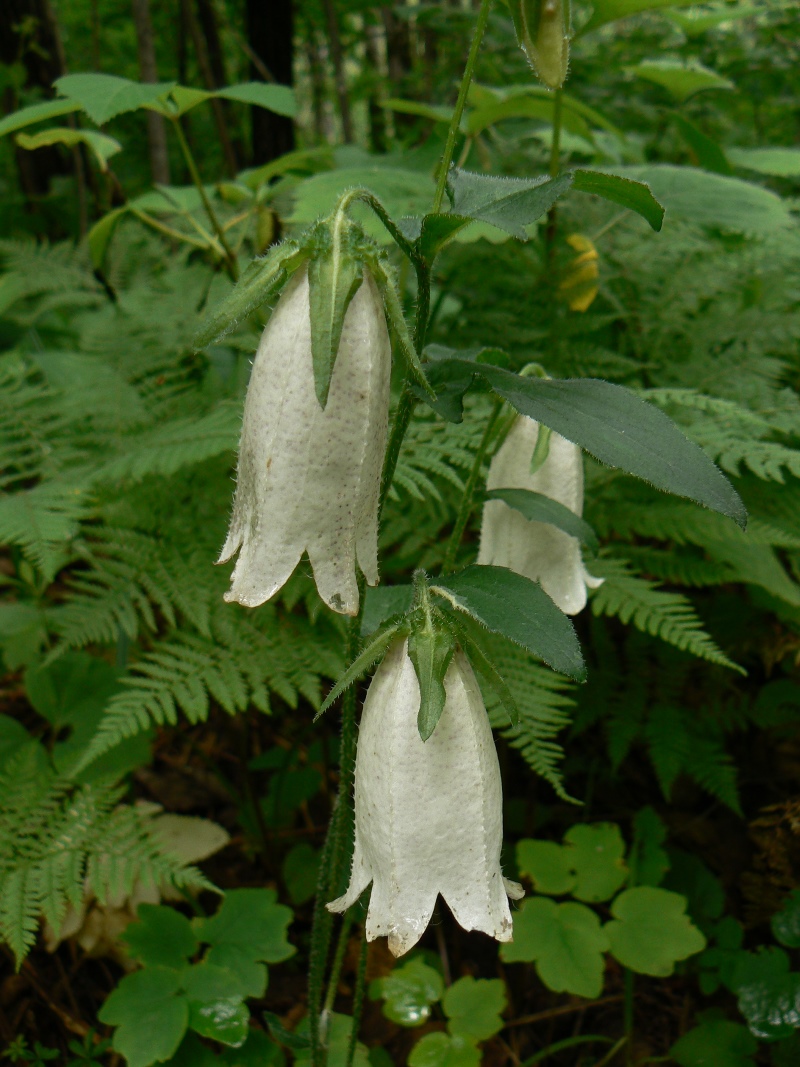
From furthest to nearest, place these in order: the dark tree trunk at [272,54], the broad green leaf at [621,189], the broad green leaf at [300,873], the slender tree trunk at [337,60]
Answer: the slender tree trunk at [337,60], the dark tree trunk at [272,54], the broad green leaf at [300,873], the broad green leaf at [621,189]

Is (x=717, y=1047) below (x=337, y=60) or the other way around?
below

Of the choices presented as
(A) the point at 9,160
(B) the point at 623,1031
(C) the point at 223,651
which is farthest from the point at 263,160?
(B) the point at 623,1031

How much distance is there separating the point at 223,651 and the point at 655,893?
981 mm

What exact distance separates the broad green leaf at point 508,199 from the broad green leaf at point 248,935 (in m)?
1.26

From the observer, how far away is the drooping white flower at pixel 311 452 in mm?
833

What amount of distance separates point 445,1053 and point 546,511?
3.18ft

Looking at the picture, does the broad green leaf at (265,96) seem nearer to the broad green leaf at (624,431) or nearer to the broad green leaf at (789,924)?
the broad green leaf at (624,431)

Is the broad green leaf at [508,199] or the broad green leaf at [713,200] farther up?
the broad green leaf at [508,199]

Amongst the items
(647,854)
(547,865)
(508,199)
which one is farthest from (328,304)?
(647,854)

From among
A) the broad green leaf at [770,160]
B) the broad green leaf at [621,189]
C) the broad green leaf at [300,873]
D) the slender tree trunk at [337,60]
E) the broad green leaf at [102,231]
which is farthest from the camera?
the slender tree trunk at [337,60]

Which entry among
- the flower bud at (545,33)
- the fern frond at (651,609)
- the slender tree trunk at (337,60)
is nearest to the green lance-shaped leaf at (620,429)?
the flower bud at (545,33)

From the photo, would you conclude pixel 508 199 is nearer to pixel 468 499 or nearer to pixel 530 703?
pixel 468 499

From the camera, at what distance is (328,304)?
78 centimetres

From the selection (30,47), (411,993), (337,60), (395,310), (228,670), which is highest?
(30,47)
